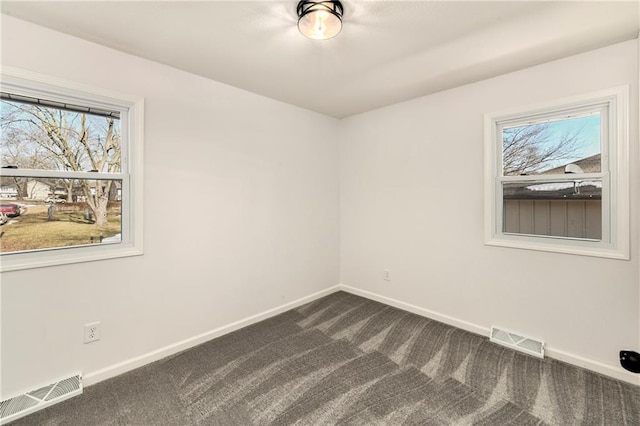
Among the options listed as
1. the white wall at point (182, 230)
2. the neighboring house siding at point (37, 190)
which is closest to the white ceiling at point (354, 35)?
the white wall at point (182, 230)

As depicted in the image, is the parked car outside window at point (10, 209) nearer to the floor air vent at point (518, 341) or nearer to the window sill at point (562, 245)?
the window sill at point (562, 245)

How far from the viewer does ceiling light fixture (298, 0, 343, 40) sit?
1.54 m

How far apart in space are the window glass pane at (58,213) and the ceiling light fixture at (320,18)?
1785mm

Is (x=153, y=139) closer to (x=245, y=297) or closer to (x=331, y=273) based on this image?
(x=245, y=297)

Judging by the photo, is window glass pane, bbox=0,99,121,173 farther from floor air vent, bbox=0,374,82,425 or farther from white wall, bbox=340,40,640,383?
white wall, bbox=340,40,640,383

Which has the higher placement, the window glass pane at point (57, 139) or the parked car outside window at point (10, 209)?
the window glass pane at point (57, 139)

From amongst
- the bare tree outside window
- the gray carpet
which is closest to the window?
the gray carpet

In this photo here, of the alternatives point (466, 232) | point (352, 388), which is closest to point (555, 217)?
point (466, 232)

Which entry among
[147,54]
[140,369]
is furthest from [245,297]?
[147,54]

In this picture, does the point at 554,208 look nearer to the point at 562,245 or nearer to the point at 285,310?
the point at 562,245

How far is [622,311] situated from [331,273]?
2686mm

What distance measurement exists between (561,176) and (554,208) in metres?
0.29

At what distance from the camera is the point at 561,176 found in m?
2.28

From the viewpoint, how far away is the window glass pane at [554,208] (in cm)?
221
